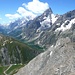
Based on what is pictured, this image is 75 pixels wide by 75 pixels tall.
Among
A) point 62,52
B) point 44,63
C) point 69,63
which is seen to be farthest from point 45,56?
point 69,63

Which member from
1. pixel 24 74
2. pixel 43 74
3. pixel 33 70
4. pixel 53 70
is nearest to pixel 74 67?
pixel 53 70

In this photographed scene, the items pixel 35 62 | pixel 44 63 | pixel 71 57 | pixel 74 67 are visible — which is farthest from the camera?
pixel 35 62

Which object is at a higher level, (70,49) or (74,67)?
(70,49)

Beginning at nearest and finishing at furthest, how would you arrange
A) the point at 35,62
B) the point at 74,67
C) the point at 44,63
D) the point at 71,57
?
the point at 74,67 → the point at 71,57 → the point at 44,63 → the point at 35,62

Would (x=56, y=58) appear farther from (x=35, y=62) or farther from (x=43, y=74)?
(x=35, y=62)

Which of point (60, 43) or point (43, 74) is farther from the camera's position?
point (60, 43)

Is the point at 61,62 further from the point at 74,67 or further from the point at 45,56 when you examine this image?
the point at 45,56
